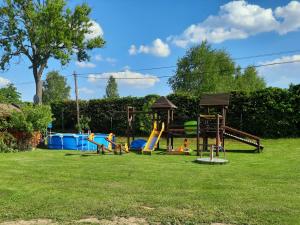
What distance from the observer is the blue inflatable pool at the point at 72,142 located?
66.3ft

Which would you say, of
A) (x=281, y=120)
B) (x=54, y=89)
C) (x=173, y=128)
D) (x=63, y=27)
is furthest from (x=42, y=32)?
(x=54, y=89)

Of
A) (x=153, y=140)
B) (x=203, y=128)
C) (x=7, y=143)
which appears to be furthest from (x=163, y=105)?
(x=7, y=143)

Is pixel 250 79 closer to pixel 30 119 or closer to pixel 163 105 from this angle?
pixel 163 105

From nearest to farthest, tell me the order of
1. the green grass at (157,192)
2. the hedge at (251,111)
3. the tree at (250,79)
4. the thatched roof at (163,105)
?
the green grass at (157,192)
the thatched roof at (163,105)
the hedge at (251,111)
the tree at (250,79)

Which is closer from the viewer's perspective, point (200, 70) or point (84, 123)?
point (84, 123)

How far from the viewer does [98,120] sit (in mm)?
29672

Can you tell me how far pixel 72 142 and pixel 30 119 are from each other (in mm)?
2587

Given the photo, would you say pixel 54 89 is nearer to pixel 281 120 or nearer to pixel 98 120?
pixel 98 120

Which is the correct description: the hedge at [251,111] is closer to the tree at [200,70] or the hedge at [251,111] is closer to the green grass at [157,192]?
the green grass at [157,192]

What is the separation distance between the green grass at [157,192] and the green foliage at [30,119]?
21.4 ft

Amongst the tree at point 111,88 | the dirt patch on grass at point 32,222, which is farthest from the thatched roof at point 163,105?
the tree at point 111,88

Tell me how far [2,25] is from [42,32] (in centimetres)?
429

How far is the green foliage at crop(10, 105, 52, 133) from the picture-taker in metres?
18.5

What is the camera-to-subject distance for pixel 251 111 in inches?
931
